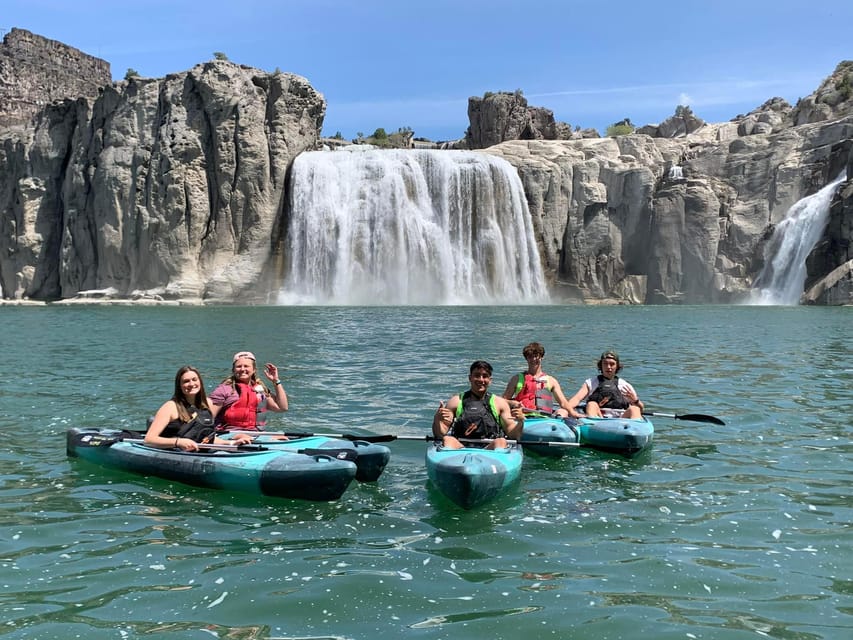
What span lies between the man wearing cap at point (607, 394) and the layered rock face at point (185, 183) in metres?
40.5

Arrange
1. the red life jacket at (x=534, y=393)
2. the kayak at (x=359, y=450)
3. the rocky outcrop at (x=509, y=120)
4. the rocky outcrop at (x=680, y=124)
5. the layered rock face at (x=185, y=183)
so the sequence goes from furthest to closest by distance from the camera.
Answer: the rocky outcrop at (x=680, y=124) → the rocky outcrop at (x=509, y=120) → the layered rock face at (x=185, y=183) → the red life jacket at (x=534, y=393) → the kayak at (x=359, y=450)

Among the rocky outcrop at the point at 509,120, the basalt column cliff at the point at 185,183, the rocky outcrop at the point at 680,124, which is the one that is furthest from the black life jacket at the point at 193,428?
the rocky outcrop at the point at 680,124

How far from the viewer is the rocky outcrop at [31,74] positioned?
72.4 meters

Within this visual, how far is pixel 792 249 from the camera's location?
51594 millimetres

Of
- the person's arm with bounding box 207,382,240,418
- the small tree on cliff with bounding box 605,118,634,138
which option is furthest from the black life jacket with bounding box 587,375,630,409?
the small tree on cliff with bounding box 605,118,634,138

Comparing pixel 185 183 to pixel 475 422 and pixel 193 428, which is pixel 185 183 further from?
pixel 475 422

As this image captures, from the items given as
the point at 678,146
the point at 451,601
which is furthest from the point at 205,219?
the point at 451,601

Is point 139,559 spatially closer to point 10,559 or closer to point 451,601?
point 10,559

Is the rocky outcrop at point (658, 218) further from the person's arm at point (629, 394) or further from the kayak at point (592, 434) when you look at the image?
the kayak at point (592, 434)

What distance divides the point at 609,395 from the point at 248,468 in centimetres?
518

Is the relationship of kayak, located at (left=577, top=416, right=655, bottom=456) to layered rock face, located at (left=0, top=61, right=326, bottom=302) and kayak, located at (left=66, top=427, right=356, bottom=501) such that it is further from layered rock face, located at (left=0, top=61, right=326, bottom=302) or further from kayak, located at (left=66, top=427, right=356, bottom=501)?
layered rock face, located at (left=0, top=61, right=326, bottom=302)

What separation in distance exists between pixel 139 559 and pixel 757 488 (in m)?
5.77

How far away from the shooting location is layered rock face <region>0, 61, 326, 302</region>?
49.2 meters

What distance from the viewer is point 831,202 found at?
49094mm
